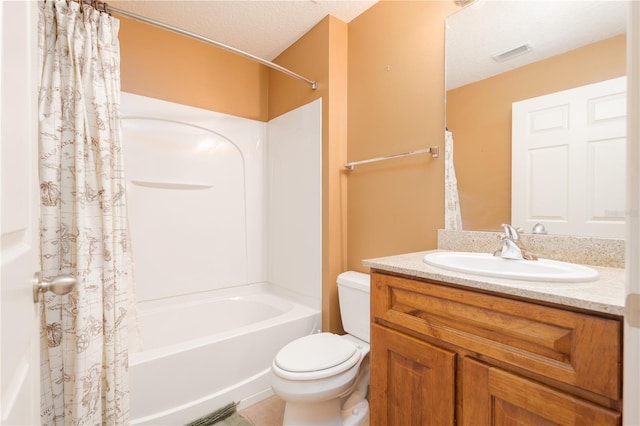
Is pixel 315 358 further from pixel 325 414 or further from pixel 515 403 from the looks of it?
pixel 515 403

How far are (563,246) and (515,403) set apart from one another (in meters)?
0.65

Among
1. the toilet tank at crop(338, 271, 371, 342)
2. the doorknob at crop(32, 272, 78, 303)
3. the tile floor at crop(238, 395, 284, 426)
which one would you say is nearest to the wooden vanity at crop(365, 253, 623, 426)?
the toilet tank at crop(338, 271, 371, 342)

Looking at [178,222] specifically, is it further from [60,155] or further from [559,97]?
[559,97]

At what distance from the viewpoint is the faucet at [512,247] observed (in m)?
1.06

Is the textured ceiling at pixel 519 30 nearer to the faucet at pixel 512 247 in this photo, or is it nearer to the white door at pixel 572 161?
the white door at pixel 572 161

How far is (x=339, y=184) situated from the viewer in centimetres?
194

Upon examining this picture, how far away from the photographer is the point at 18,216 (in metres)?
0.48

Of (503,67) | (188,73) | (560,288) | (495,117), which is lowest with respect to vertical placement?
(560,288)

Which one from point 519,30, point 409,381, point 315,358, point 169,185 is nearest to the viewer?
point 409,381

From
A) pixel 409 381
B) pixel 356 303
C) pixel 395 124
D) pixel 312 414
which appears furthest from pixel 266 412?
pixel 395 124

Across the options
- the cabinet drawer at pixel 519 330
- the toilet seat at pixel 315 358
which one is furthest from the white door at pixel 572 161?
the toilet seat at pixel 315 358

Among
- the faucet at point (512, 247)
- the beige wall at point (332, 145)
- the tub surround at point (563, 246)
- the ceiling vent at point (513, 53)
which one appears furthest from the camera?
the beige wall at point (332, 145)

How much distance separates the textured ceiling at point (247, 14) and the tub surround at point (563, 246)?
156 cm

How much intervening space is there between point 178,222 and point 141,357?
988mm
